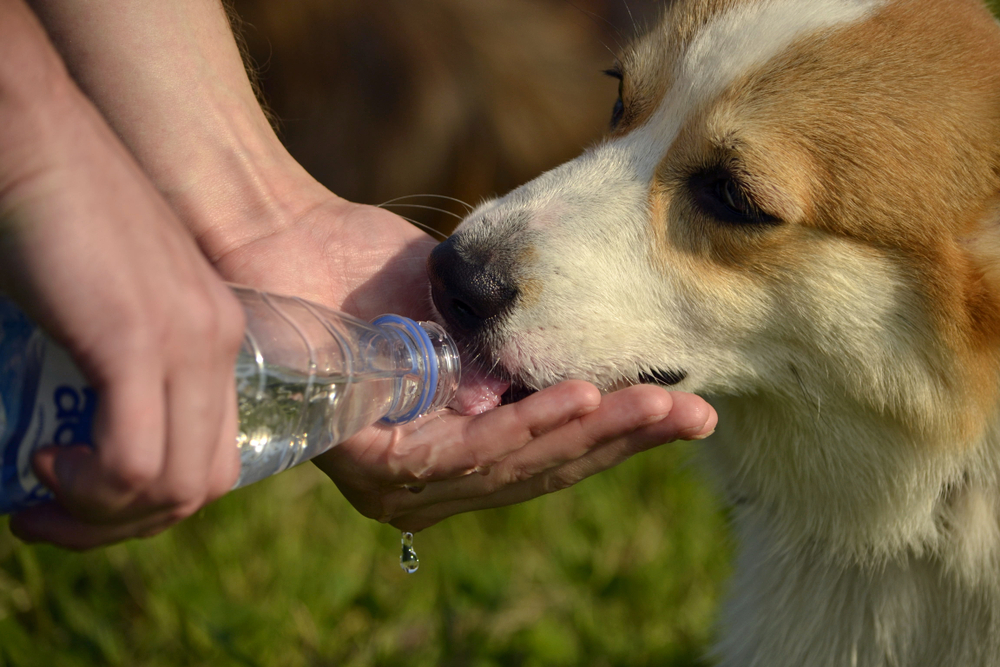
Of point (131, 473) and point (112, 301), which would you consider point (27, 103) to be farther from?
point (131, 473)

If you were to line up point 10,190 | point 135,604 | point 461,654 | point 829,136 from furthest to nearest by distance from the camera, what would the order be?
point 135,604
point 461,654
point 829,136
point 10,190

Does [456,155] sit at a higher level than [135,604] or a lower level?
higher

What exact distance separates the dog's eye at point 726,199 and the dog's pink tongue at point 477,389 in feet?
1.92

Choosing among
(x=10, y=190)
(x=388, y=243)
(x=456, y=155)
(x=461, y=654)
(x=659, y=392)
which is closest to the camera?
(x=10, y=190)

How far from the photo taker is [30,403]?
120 centimetres

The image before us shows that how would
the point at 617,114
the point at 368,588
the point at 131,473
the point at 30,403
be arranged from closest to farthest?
the point at 131,473
the point at 30,403
the point at 617,114
the point at 368,588

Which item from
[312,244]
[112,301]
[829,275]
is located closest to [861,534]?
[829,275]

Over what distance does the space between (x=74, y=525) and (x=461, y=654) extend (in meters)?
1.67

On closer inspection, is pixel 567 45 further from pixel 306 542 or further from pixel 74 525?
pixel 74 525

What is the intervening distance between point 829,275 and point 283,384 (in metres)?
1.10

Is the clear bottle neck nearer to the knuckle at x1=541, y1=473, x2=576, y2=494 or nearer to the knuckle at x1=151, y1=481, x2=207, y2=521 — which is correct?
the knuckle at x1=541, y1=473, x2=576, y2=494

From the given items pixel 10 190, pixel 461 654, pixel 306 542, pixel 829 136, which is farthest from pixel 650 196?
pixel 306 542

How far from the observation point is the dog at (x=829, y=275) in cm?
174

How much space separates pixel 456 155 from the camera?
377 centimetres
